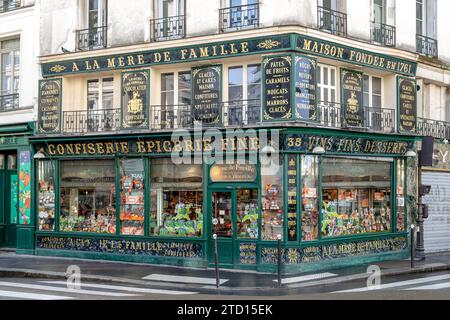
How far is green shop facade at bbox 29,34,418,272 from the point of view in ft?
53.0

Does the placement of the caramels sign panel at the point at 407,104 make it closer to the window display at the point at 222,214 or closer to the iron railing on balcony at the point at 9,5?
the window display at the point at 222,214

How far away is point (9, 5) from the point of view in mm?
20844

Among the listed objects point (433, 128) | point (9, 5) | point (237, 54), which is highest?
point (9, 5)

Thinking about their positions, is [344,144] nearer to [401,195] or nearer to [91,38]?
[401,195]

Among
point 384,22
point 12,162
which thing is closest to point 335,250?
Result: point 384,22

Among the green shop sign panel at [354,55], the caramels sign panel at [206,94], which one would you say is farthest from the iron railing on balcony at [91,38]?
the green shop sign panel at [354,55]

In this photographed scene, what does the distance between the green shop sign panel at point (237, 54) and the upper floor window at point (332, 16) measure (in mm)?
473

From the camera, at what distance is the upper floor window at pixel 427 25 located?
20484 mm

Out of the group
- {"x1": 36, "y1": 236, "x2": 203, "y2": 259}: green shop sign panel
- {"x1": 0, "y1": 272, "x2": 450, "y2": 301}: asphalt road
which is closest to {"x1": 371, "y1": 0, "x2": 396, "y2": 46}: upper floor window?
{"x1": 0, "y1": 272, "x2": 450, "y2": 301}: asphalt road

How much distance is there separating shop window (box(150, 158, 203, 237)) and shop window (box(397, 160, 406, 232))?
5.70 meters

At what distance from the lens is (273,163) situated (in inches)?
640

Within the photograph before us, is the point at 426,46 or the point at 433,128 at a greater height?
the point at 426,46

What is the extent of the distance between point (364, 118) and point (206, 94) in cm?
433
